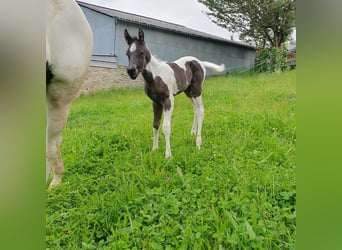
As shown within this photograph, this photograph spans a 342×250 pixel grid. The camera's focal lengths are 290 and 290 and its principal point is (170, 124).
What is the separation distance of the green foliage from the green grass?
6cm

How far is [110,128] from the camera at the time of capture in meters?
1.53

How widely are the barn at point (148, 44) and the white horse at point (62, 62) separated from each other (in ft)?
0.54

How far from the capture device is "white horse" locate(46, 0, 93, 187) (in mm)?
946

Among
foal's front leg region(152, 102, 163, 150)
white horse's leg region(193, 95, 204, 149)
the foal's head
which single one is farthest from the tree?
foal's front leg region(152, 102, 163, 150)

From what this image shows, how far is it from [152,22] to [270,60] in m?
0.62

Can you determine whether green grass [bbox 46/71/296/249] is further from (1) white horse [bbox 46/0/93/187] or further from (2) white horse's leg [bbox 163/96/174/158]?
(1) white horse [bbox 46/0/93/187]

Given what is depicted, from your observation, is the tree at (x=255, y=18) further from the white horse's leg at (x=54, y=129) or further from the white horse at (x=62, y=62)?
the white horse's leg at (x=54, y=129)

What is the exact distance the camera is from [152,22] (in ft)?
4.45

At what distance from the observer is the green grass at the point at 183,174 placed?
0.91 meters

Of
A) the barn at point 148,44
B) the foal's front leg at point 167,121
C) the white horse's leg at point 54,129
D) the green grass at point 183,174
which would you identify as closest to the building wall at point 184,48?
the barn at point 148,44

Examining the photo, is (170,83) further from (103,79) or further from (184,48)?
(103,79)

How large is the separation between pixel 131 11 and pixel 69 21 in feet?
1.29
